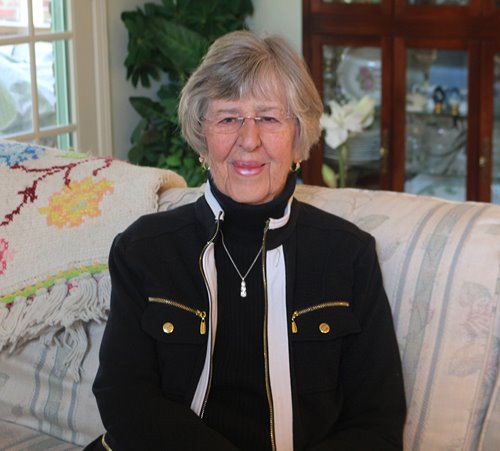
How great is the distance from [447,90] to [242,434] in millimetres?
2327

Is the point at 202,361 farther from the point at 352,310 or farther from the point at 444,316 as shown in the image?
the point at 444,316

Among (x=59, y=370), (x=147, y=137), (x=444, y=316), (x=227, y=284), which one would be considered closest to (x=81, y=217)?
(x=59, y=370)

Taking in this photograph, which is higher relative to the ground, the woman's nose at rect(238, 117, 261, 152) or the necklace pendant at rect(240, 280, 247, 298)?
the woman's nose at rect(238, 117, 261, 152)

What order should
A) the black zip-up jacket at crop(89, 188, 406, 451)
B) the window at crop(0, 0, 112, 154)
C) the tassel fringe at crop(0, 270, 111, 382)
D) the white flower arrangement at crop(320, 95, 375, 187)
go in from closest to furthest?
the black zip-up jacket at crop(89, 188, 406, 451) → the tassel fringe at crop(0, 270, 111, 382) → the window at crop(0, 0, 112, 154) → the white flower arrangement at crop(320, 95, 375, 187)

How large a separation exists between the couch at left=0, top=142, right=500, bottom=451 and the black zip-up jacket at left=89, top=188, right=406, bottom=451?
0.07 meters


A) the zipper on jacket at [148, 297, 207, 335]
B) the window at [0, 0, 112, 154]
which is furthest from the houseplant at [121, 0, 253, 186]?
the zipper on jacket at [148, 297, 207, 335]

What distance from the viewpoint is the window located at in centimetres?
339

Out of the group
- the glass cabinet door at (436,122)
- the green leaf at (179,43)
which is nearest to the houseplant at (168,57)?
the green leaf at (179,43)

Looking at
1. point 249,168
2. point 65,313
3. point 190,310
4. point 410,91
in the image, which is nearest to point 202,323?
point 190,310

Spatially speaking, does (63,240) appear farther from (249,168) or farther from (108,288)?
(249,168)

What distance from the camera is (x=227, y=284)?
1.76 metres

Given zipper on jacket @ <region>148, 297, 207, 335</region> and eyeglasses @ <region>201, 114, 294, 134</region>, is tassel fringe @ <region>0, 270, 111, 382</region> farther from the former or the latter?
eyeglasses @ <region>201, 114, 294, 134</region>

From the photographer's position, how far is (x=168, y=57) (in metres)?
A: 3.71

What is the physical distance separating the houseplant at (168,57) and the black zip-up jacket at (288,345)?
193 centimetres
